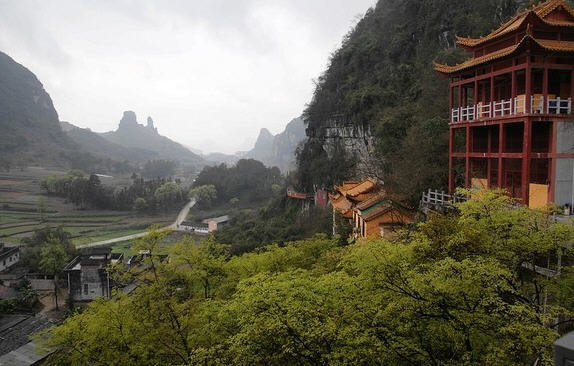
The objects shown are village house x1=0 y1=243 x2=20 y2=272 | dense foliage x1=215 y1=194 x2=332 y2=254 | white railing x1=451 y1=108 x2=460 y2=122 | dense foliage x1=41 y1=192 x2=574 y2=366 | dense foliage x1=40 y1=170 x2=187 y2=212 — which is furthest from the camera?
dense foliage x1=40 y1=170 x2=187 y2=212

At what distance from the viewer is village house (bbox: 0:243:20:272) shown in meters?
41.3

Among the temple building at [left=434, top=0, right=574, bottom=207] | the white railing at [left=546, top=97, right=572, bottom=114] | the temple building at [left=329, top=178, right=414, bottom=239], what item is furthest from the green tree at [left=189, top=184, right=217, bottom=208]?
the white railing at [left=546, top=97, right=572, bottom=114]

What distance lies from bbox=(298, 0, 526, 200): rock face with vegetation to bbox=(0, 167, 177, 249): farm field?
95.5ft

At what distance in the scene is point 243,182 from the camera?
101 m

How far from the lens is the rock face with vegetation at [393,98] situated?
22.1 meters

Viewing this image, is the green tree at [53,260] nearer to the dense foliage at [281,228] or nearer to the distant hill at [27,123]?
the dense foliage at [281,228]

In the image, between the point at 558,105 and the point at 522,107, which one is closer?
the point at 558,105

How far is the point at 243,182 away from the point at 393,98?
68920 millimetres

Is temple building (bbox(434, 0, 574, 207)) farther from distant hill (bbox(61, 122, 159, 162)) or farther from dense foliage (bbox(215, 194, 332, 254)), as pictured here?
distant hill (bbox(61, 122, 159, 162))

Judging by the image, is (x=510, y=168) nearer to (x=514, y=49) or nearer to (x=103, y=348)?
(x=514, y=49)

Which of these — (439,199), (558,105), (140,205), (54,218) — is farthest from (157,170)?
(558,105)

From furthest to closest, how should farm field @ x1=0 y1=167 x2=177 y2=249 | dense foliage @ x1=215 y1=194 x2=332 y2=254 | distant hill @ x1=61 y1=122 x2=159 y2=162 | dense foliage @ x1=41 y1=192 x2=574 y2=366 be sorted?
Answer: distant hill @ x1=61 y1=122 x2=159 y2=162 → farm field @ x1=0 y1=167 x2=177 y2=249 → dense foliage @ x1=215 y1=194 x2=332 y2=254 → dense foliage @ x1=41 y1=192 x2=574 y2=366

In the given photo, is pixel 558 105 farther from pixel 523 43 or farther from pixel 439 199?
pixel 439 199

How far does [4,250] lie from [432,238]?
158 feet
